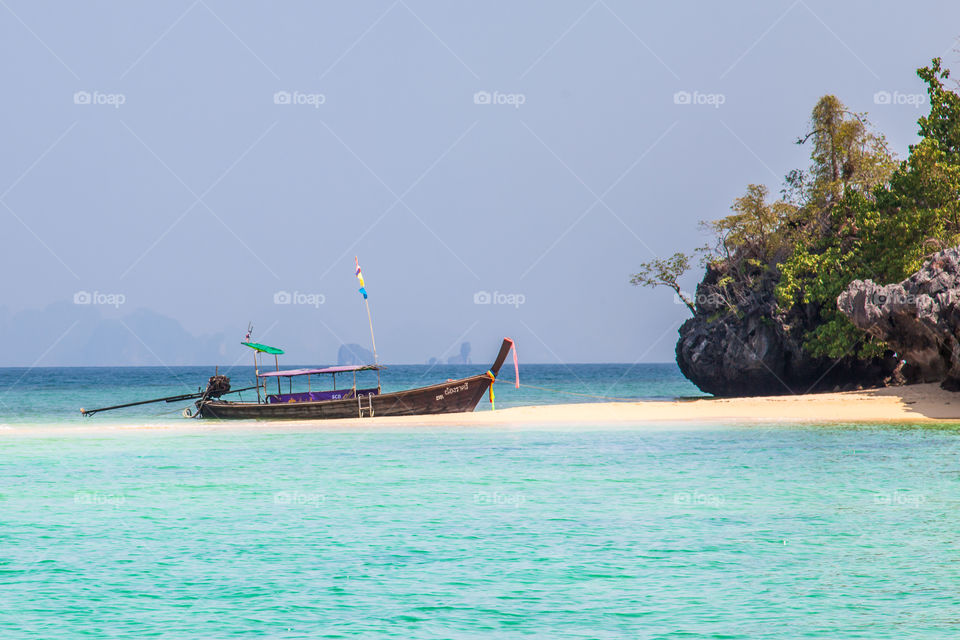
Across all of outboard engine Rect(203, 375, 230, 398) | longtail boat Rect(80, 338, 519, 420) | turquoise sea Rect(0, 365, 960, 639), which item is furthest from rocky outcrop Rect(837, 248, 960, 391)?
outboard engine Rect(203, 375, 230, 398)

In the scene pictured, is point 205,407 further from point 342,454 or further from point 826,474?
point 826,474

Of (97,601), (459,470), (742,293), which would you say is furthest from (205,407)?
(97,601)

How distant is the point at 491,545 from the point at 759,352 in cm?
3943

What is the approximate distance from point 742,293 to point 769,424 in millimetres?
18759

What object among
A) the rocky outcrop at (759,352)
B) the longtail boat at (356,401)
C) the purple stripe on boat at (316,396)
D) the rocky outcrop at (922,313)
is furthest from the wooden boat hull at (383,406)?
the rocky outcrop at (759,352)

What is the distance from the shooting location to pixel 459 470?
19906 mm

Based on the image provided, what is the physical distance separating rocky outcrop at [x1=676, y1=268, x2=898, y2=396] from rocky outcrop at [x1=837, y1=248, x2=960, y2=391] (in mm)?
9330

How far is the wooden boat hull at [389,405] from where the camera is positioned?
3684 centimetres

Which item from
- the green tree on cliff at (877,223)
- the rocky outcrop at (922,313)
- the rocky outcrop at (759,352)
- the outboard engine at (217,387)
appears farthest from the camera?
the rocky outcrop at (759,352)

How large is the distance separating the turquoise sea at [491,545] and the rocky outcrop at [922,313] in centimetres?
904

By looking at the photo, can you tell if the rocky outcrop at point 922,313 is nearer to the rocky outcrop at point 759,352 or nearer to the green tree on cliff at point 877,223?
the green tree on cliff at point 877,223

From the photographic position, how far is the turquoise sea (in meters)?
8.68

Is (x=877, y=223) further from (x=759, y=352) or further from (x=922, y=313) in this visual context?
(x=759, y=352)

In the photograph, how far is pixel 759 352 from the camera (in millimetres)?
48188
